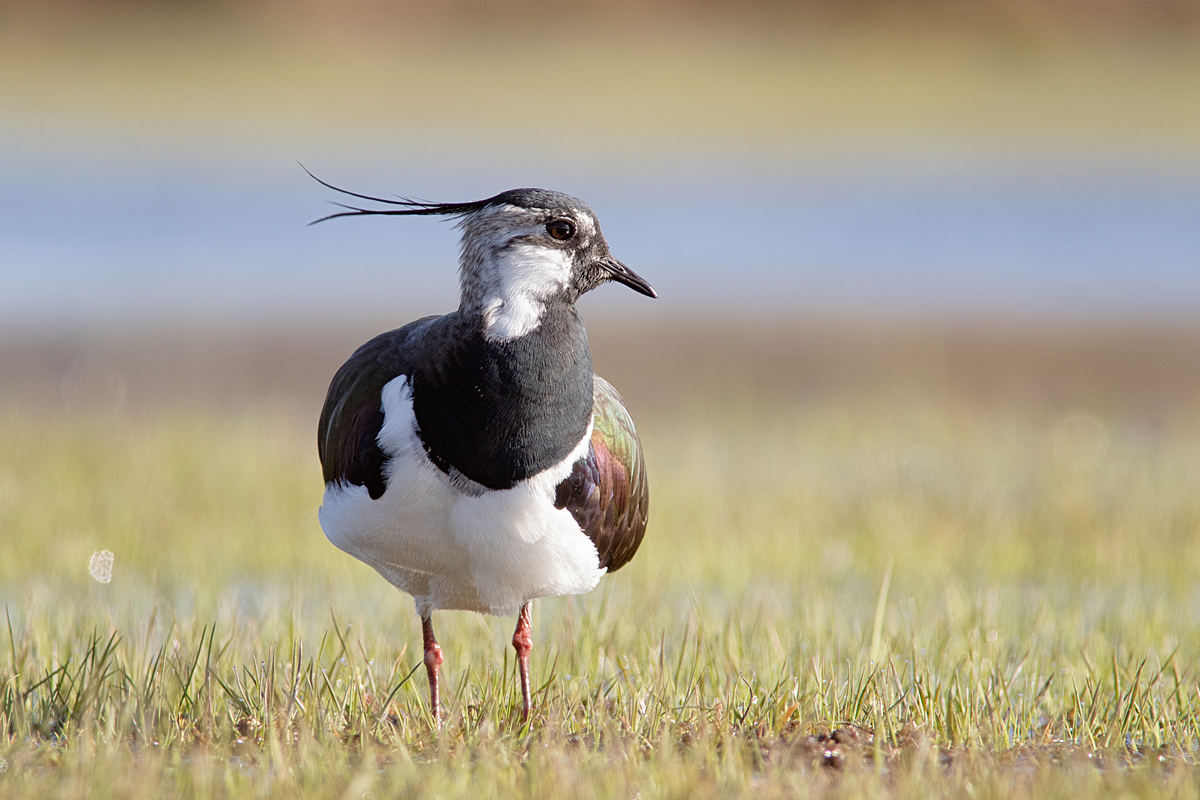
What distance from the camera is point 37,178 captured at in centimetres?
1775

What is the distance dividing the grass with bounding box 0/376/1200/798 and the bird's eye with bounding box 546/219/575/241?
1312 mm

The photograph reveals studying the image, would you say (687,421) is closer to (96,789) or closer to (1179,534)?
(1179,534)

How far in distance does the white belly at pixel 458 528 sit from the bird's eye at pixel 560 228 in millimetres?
578

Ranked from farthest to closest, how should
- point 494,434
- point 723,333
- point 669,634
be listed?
point 723,333 < point 669,634 < point 494,434

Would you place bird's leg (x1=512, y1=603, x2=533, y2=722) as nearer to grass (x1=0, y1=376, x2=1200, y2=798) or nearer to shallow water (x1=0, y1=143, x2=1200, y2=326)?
grass (x1=0, y1=376, x2=1200, y2=798)

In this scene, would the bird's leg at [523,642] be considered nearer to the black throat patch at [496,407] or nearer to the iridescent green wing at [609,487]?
the iridescent green wing at [609,487]

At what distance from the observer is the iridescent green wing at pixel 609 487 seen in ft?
12.7

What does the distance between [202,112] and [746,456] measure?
17.4 meters

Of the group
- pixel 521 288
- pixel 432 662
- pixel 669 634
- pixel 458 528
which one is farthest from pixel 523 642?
pixel 521 288

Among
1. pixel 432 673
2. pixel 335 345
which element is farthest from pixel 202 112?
pixel 432 673

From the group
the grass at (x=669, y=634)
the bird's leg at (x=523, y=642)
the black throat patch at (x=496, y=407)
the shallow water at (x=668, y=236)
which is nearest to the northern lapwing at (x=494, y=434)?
the black throat patch at (x=496, y=407)

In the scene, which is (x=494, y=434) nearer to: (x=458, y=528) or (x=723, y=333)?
(x=458, y=528)

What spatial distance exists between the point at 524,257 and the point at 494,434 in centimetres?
51

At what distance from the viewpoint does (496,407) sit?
3666 mm
